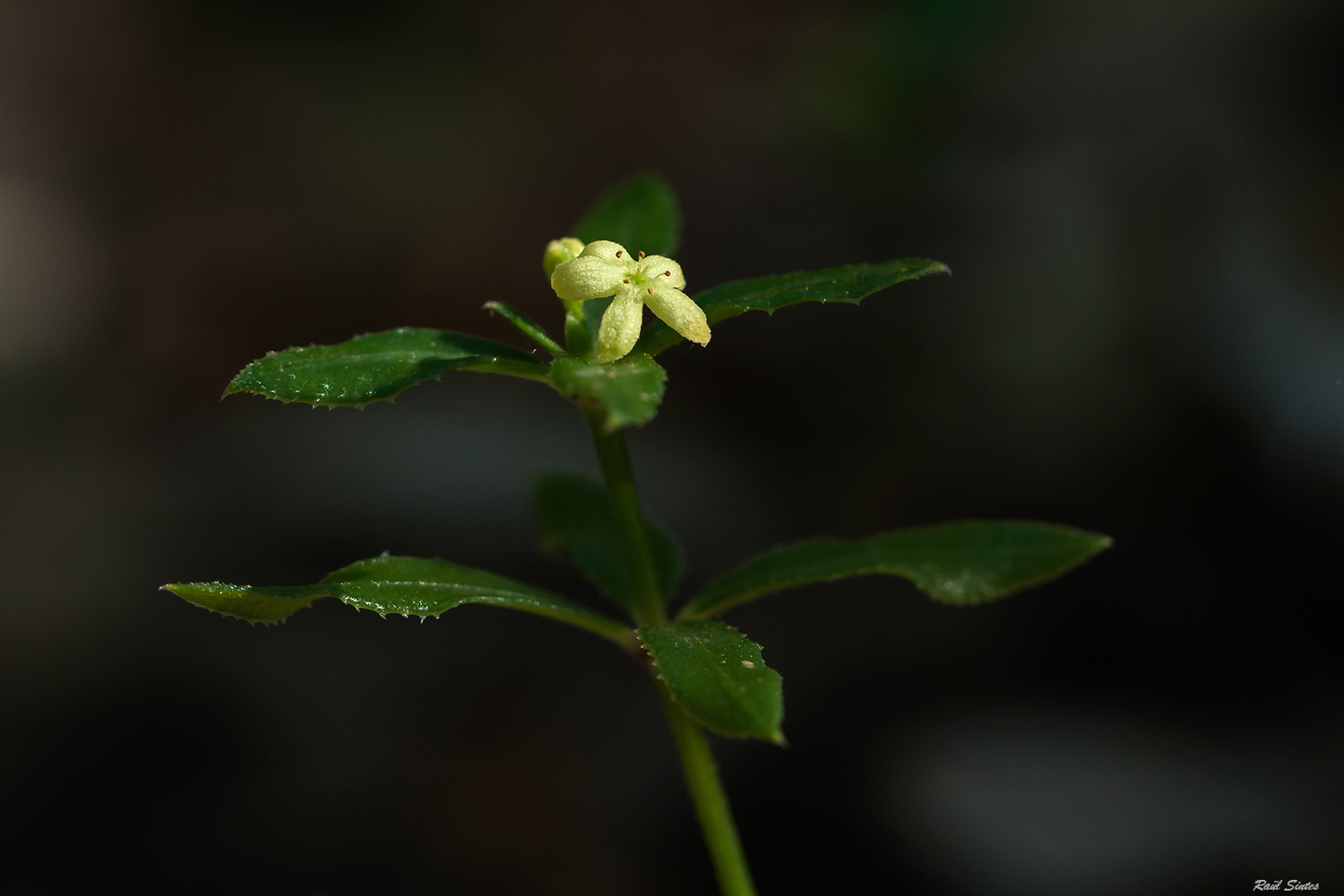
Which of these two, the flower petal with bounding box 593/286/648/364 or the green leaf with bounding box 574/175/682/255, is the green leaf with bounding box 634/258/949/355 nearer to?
the flower petal with bounding box 593/286/648/364

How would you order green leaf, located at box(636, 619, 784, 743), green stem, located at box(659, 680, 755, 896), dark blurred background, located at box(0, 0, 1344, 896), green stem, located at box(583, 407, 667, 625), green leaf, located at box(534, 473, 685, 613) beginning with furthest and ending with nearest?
dark blurred background, located at box(0, 0, 1344, 896), green leaf, located at box(534, 473, 685, 613), green stem, located at box(659, 680, 755, 896), green stem, located at box(583, 407, 667, 625), green leaf, located at box(636, 619, 784, 743)

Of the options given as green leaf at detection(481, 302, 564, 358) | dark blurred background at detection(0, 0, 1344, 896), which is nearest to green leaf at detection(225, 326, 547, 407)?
green leaf at detection(481, 302, 564, 358)

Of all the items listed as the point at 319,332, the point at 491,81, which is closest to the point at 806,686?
the point at 319,332

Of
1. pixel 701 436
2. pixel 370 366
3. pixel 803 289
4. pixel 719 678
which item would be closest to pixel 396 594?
pixel 370 366

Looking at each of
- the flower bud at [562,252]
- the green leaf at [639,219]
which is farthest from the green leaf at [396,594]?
the green leaf at [639,219]

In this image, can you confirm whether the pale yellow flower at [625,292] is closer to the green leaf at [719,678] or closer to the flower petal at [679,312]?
the flower petal at [679,312]

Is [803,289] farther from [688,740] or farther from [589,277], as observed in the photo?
[688,740]

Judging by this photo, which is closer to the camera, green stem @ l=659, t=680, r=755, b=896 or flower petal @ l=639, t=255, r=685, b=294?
flower petal @ l=639, t=255, r=685, b=294
